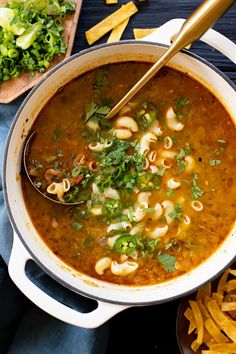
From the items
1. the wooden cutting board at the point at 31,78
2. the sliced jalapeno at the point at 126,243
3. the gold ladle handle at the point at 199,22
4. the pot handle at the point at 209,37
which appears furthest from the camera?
the wooden cutting board at the point at 31,78

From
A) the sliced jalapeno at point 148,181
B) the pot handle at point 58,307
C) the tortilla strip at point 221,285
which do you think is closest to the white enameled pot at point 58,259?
the pot handle at point 58,307

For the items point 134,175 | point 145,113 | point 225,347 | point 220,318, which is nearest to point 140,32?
point 145,113

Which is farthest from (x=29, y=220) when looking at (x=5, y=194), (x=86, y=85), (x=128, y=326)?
(x=128, y=326)

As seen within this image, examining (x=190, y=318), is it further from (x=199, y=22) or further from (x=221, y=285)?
(x=199, y=22)

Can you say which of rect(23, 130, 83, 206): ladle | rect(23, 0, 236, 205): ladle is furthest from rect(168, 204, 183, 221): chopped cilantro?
rect(23, 0, 236, 205): ladle

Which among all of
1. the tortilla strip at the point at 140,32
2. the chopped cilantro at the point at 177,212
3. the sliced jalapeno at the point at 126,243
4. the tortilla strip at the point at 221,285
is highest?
the tortilla strip at the point at 140,32

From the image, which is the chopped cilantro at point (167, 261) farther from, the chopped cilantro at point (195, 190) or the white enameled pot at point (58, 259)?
the chopped cilantro at point (195, 190)

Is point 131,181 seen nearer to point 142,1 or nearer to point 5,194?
point 5,194
